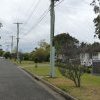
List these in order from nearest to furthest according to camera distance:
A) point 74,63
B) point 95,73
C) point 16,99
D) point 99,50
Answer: point 16,99, point 74,63, point 95,73, point 99,50

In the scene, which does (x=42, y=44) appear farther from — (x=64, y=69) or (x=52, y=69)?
(x=64, y=69)

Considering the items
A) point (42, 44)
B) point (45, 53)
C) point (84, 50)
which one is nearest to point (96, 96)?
point (84, 50)

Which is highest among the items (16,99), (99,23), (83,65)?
(99,23)

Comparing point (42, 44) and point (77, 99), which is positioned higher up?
point (42, 44)

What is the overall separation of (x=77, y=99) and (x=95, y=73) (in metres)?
19.1

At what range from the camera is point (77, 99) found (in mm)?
17125

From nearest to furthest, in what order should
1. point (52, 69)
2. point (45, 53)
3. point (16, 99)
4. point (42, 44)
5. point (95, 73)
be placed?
point (16, 99), point (52, 69), point (95, 73), point (45, 53), point (42, 44)

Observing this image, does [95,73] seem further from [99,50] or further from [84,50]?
[99,50]

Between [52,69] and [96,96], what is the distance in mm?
14100

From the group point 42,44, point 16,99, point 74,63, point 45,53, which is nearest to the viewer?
point 16,99

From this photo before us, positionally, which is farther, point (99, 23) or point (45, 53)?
point (45, 53)

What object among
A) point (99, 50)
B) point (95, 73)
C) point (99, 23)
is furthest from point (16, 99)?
point (99, 50)

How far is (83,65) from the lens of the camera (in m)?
23.1

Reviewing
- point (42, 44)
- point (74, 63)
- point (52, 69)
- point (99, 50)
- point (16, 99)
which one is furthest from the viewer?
point (42, 44)
